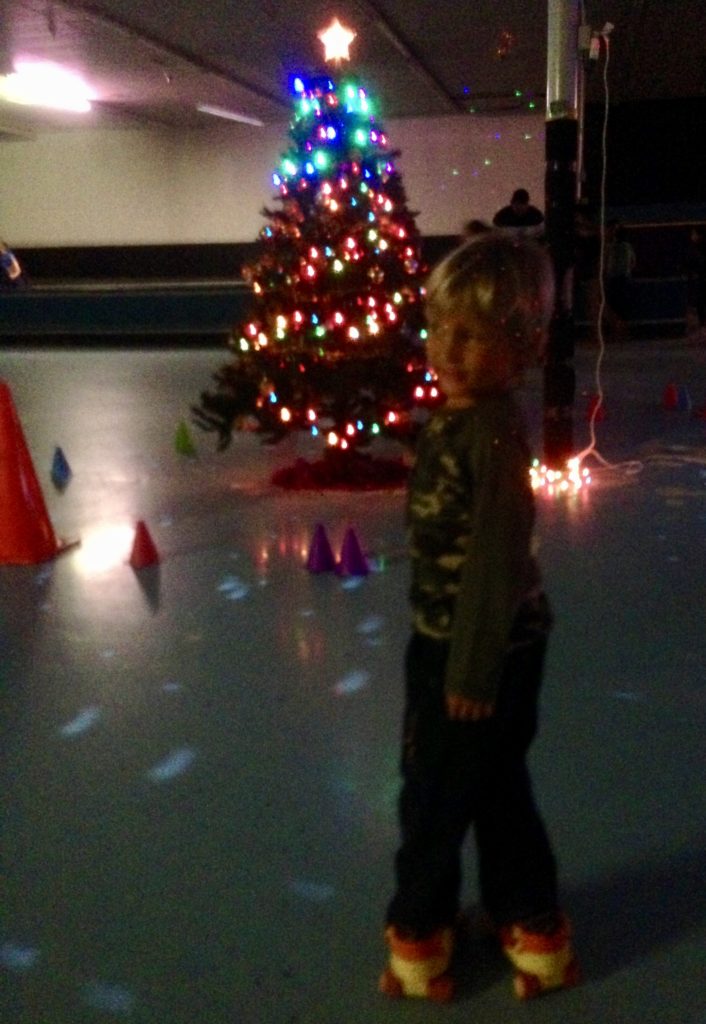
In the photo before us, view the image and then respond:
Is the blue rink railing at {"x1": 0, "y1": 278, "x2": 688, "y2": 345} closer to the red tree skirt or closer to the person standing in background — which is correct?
the person standing in background

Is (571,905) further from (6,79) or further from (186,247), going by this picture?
(186,247)

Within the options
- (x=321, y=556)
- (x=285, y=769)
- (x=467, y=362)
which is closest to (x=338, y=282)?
(x=321, y=556)

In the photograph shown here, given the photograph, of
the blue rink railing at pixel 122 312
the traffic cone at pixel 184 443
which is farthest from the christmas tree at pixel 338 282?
the blue rink railing at pixel 122 312

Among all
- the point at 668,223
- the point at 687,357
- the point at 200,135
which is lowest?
the point at 687,357

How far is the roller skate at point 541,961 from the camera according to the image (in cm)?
181

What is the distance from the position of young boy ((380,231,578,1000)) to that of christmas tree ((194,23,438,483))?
3599 mm

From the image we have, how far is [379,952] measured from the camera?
1930mm

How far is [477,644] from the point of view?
1.59 metres

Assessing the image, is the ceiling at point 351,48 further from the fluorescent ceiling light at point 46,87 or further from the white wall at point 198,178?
the white wall at point 198,178

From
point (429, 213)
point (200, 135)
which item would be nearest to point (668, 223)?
point (429, 213)

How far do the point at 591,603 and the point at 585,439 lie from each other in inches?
120

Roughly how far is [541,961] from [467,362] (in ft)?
3.37

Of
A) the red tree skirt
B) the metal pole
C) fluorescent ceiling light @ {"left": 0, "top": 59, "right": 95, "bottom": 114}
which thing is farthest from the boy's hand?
fluorescent ceiling light @ {"left": 0, "top": 59, "right": 95, "bottom": 114}

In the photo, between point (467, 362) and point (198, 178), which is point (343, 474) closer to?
point (467, 362)
